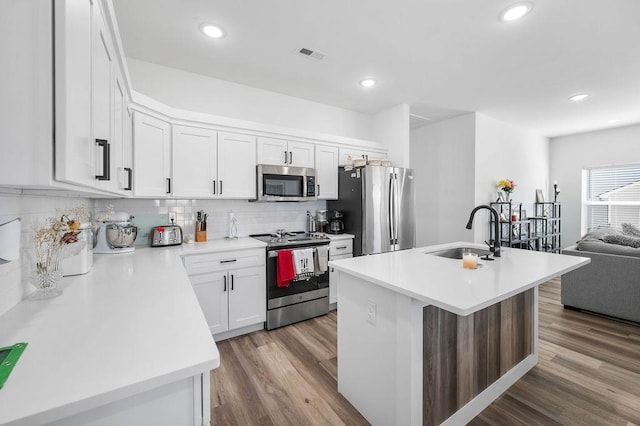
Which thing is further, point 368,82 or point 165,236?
point 368,82

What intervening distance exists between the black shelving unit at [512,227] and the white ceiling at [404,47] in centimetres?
175

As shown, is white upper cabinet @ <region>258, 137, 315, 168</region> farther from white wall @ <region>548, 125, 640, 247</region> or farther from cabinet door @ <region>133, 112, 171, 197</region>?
white wall @ <region>548, 125, 640, 247</region>

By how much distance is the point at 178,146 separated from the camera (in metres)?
2.75

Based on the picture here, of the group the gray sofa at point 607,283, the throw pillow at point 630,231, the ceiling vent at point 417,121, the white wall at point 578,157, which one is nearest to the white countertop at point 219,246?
the ceiling vent at point 417,121

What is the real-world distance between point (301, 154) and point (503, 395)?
2.90 metres

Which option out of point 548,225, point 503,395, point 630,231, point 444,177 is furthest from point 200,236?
point 548,225

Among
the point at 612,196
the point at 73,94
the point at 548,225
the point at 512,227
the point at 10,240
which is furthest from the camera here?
the point at 548,225

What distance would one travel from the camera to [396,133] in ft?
13.5

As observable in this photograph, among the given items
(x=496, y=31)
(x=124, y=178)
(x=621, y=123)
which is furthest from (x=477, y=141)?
(x=124, y=178)

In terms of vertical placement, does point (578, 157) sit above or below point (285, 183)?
above

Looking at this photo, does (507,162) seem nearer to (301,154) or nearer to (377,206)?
(377,206)

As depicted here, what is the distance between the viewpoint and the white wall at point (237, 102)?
289 centimetres

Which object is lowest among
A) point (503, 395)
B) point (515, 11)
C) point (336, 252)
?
point (503, 395)

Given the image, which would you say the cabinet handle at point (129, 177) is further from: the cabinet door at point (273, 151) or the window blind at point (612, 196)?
the window blind at point (612, 196)
